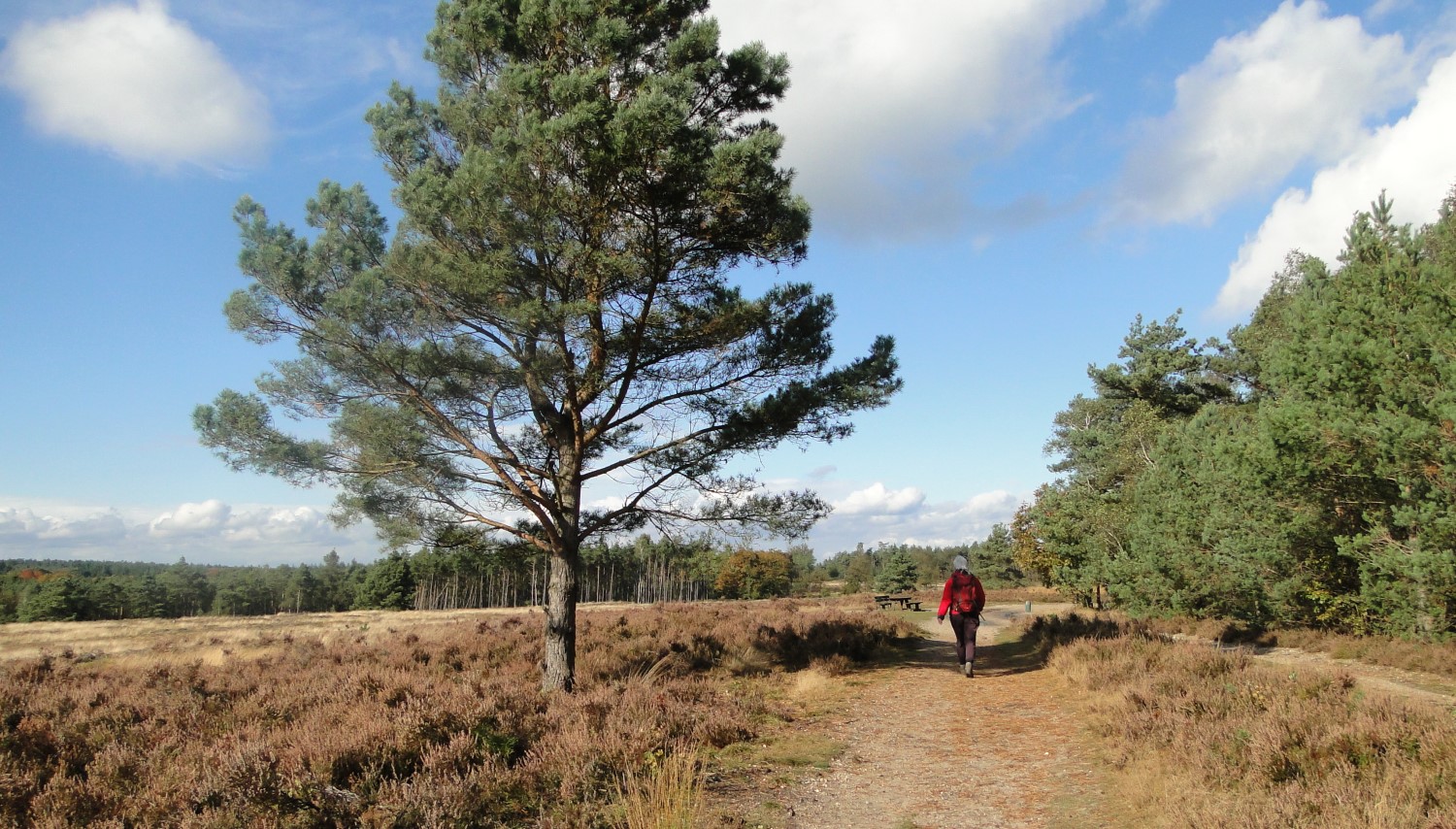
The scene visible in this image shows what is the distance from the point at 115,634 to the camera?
35.7 meters

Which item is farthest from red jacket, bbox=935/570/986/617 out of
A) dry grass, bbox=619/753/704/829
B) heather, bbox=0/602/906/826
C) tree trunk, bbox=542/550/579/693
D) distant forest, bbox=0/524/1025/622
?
distant forest, bbox=0/524/1025/622

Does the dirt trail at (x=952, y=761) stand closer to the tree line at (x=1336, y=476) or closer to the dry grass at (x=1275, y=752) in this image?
the dry grass at (x=1275, y=752)

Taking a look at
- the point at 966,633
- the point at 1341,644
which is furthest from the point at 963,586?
the point at 1341,644

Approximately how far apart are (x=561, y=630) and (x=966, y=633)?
680 cm

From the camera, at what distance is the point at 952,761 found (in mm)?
7078

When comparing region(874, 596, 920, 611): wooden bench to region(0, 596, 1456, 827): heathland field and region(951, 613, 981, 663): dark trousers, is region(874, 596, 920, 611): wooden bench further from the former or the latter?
region(0, 596, 1456, 827): heathland field

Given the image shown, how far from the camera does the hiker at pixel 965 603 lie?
11719mm

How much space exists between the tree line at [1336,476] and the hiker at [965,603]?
6.30m

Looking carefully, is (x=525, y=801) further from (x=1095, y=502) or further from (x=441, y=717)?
(x=1095, y=502)

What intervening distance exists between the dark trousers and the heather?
3434mm

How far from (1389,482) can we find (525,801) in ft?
52.0

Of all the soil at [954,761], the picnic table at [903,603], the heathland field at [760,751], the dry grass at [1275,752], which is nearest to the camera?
the dry grass at [1275,752]

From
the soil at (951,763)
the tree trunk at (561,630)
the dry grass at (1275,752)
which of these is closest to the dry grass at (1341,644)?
the dry grass at (1275,752)

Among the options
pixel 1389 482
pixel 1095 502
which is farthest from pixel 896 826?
pixel 1095 502
